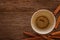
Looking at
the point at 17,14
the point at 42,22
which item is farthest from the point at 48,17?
the point at 17,14

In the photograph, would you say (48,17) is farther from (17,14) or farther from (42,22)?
(17,14)

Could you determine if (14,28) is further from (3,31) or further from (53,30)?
(53,30)

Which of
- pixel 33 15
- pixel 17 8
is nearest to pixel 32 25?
pixel 33 15
